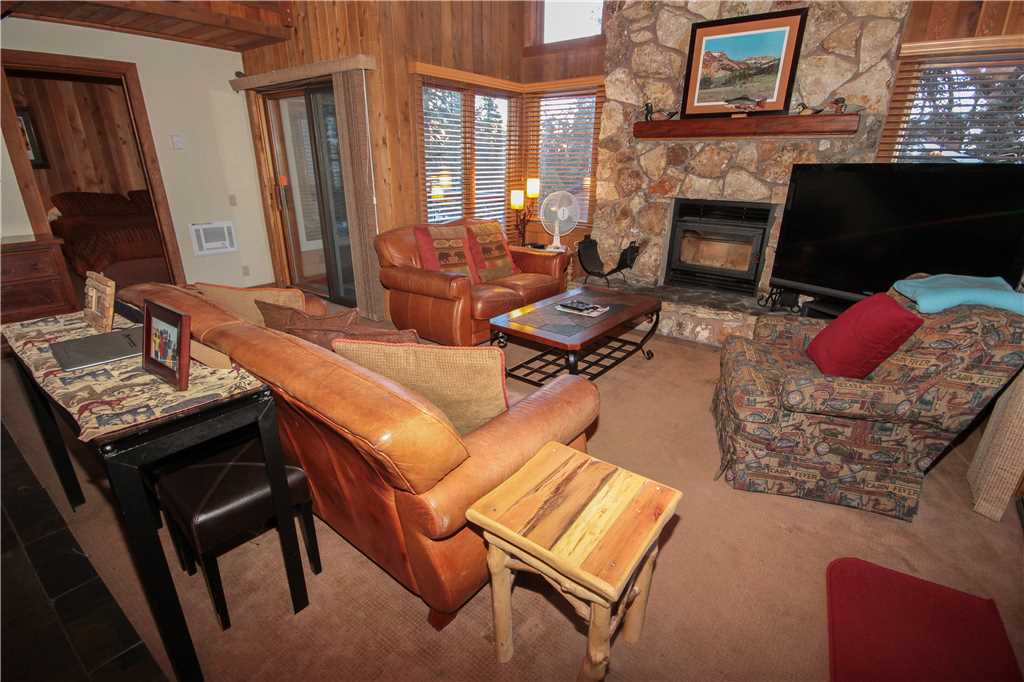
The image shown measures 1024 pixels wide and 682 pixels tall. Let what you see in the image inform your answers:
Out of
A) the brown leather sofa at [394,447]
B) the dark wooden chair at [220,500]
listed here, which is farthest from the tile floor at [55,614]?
the brown leather sofa at [394,447]

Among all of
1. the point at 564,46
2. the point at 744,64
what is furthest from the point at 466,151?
the point at 744,64

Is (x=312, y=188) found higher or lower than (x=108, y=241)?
higher

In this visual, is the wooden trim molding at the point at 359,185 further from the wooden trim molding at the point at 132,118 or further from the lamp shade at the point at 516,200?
the wooden trim molding at the point at 132,118

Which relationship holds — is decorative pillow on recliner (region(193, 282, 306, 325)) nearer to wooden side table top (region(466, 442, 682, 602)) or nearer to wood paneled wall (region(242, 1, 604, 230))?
wooden side table top (region(466, 442, 682, 602))

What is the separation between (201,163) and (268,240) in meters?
0.98

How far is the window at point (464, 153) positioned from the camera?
4.73m

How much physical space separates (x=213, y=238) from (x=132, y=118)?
1.24 m

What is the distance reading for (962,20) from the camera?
3.22m

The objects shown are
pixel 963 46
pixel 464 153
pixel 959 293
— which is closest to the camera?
pixel 959 293

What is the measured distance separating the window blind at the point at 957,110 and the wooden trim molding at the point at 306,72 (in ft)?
13.3

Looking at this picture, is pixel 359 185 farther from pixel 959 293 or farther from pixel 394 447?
pixel 959 293

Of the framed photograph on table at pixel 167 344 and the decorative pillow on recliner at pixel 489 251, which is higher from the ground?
the framed photograph on table at pixel 167 344

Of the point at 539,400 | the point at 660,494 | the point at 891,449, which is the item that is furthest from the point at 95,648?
the point at 891,449

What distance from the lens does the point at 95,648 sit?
1516mm
